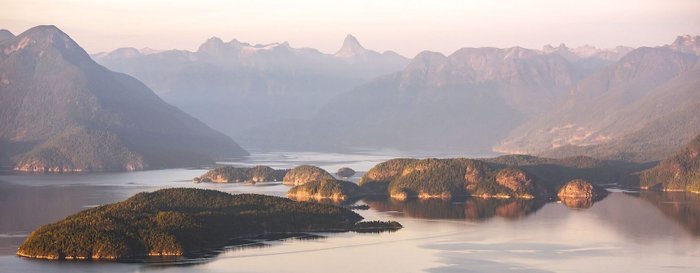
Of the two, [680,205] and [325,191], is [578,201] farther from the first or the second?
[325,191]

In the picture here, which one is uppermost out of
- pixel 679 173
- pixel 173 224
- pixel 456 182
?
pixel 679 173

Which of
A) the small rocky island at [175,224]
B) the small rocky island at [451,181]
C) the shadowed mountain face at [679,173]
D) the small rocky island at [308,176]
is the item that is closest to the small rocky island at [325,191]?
the small rocky island at [451,181]

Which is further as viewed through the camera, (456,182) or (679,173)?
(679,173)

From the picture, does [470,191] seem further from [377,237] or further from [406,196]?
[377,237]

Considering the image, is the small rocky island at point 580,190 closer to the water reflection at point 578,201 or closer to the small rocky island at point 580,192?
the small rocky island at point 580,192

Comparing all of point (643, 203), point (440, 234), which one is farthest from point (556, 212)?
point (440, 234)

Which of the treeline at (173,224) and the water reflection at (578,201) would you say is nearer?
the treeline at (173,224)

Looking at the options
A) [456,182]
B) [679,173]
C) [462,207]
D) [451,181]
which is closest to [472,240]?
[462,207]
